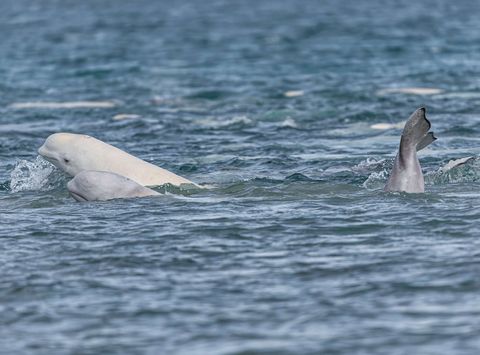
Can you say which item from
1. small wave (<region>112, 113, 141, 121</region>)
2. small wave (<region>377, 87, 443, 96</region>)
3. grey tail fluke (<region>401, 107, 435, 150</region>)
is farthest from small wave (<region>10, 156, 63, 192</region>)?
small wave (<region>377, 87, 443, 96</region>)

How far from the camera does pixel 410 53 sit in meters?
32.9

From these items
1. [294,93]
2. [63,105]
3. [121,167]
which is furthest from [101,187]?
[294,93]

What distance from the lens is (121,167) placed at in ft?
45.1

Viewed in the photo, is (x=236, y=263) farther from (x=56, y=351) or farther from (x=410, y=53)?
(x=410, y=53)

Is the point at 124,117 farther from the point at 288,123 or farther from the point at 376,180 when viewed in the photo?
the point at 376,180

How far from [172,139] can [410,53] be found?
49.2 feet

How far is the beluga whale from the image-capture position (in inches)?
490

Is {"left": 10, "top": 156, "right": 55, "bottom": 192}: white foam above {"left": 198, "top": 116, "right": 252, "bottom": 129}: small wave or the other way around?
above

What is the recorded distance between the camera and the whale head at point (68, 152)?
544 inches

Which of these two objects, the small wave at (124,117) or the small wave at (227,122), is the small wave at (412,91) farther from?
the small wave at (124,117)

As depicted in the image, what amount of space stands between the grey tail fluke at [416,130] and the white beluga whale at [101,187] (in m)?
2.59

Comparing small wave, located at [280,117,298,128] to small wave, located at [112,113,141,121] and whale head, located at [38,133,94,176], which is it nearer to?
small wave, located at [112,113,141,121]

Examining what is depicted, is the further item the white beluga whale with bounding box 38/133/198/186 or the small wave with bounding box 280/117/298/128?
the small wave with bounding box 280/117/298/128

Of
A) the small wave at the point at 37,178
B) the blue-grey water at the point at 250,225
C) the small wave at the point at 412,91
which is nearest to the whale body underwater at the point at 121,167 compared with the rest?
the blue-grey water at the point at 250,225
